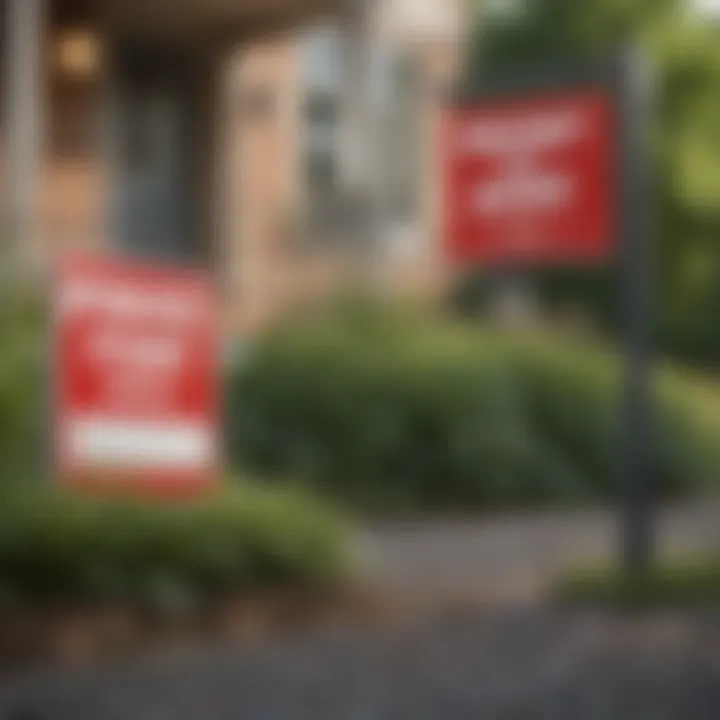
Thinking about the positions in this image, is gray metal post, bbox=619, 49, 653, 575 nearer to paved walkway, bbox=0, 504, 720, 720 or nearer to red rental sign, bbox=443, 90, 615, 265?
red rental sign, bbox=443, 90, 615, 265

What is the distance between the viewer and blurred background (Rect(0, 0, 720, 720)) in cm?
986

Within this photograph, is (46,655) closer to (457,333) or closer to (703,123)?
(457,333)

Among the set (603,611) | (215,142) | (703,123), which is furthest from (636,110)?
(703,123)

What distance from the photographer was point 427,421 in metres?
17.8

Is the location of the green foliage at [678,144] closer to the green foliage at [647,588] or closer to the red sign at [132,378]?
the green foliage at [647,588]

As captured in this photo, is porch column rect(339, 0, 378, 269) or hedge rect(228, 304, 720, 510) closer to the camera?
hedge rect(228, 304, 720, 510)

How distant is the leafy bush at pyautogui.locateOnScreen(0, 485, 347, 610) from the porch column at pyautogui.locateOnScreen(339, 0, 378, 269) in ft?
26.3

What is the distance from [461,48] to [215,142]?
5856 millimetres

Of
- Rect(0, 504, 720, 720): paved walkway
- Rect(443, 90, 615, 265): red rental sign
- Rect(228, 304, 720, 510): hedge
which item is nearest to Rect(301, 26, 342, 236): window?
Rect(228, 304, 720, 510): hedge

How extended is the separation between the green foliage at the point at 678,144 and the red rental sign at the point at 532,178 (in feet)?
43.8

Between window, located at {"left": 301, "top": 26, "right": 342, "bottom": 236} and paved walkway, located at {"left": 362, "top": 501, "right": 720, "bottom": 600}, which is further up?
window, located at {"left": 301, "top": 26, "right": 342, "bottom": 236}

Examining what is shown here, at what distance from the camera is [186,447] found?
11734 mm

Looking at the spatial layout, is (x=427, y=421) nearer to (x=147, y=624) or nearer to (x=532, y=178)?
(x=532, y=178)

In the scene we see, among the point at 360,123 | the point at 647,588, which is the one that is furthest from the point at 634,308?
the point at 360,123
